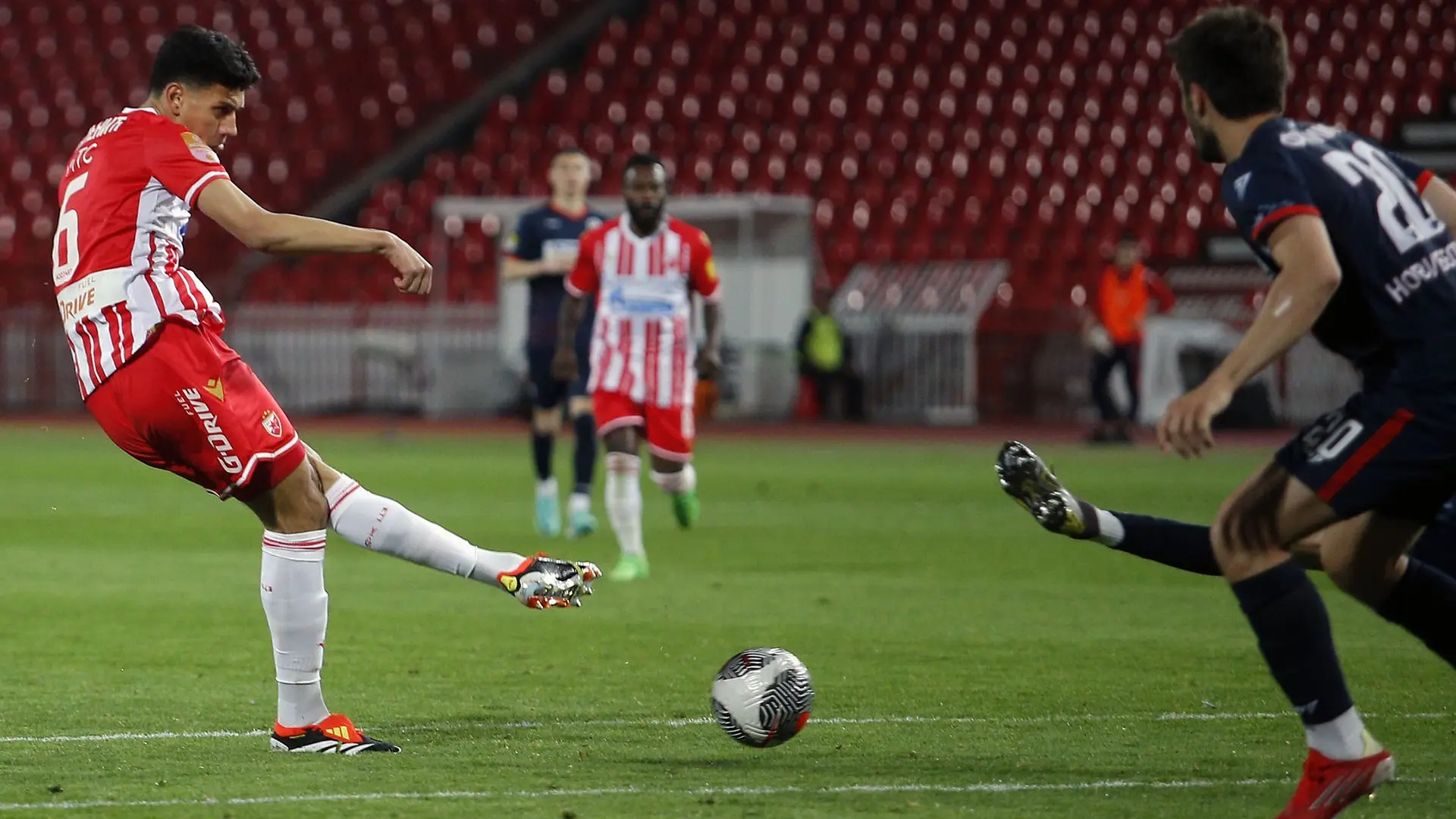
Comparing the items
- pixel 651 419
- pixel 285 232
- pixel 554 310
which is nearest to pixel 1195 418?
pixel 285 232

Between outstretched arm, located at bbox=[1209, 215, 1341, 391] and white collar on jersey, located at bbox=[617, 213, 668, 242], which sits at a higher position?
outstretched arm, located at bbox=[1209, 215, 1341, 391]

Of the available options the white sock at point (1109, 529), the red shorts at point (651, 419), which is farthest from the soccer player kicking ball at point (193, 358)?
the red shorts at point (651, 419)

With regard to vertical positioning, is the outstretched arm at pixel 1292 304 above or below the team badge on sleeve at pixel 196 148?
below

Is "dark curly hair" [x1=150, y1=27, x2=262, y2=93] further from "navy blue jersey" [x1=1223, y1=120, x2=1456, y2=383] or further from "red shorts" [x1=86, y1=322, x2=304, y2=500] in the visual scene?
"navy blue jersey" [x1=1223, y1=120, x2=1456, y2=383]

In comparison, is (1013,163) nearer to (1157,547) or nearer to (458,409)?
(458,409)

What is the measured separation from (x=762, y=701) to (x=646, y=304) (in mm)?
5249

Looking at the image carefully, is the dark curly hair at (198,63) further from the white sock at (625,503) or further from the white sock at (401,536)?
the white sock at (625,503)

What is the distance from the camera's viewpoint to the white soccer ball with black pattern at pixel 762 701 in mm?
5250

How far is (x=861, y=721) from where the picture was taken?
5828mm

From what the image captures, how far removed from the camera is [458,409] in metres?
25.5

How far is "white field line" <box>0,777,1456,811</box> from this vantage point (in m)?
4.55

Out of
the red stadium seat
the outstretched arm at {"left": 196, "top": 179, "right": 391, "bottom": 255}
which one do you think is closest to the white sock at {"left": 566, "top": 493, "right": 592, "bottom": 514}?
the outstretched arm at {"left": 196, "top": 179, "right": 391, "bottom": 255}

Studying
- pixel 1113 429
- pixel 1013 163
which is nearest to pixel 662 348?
pixel 1113 429

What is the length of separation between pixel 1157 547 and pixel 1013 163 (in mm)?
21755
